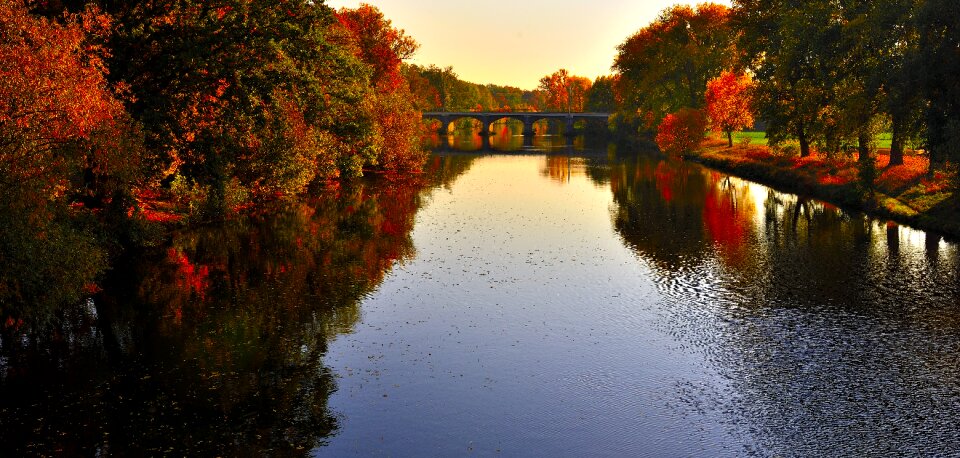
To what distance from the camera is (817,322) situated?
2388cm

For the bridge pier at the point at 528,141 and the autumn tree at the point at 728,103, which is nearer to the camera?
the autumn tree at the point at 728,103

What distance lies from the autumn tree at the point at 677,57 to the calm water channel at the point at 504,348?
220 ft

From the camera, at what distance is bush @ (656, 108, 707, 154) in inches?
3730

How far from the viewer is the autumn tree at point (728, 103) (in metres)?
87.7

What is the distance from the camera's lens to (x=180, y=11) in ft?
117

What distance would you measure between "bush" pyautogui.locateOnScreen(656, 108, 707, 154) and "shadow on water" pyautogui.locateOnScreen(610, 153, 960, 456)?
49.4m

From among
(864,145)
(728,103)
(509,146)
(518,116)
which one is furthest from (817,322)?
(518,116)

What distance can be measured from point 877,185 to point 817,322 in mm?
31054

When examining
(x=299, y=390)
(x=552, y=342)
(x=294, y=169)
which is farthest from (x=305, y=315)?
(x=294, y=169)

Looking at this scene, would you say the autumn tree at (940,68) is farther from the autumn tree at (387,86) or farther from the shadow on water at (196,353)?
the autumn tree at (387,86)

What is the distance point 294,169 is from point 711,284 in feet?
94.1

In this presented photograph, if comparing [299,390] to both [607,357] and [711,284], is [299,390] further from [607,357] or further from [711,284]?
[711,284]

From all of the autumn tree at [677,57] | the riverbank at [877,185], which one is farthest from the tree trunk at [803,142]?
the autumn tree at [677,57]

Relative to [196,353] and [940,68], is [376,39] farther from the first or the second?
[196,353]
